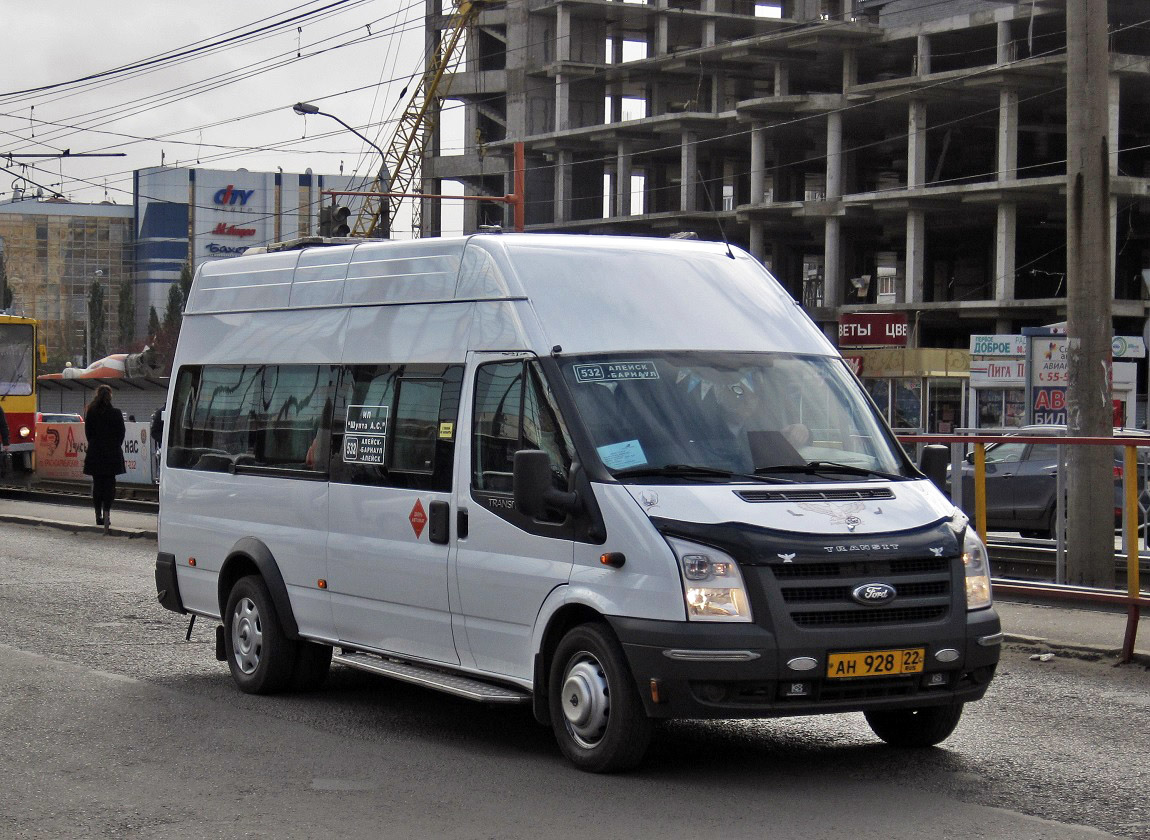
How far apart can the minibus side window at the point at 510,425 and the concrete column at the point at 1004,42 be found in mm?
56102

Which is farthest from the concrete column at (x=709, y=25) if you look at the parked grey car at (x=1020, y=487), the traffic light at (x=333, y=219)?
the parked grey car at (x=1020, y=487)

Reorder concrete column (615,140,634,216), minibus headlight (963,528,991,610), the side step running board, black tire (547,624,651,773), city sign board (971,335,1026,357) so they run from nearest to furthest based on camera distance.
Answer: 1. black tire (547,624,651,773)
2. minibus headlight (963,528,991,610)
3. the side step running board
4. city sign board (971,335,1026,357)
5. concrete column (615,140,634,216)

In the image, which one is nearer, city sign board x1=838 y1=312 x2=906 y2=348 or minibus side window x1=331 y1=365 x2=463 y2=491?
minibus side window x1=331 y1=365 x2=463 y2=491

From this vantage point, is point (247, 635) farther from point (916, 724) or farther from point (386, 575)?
point (916, 724)

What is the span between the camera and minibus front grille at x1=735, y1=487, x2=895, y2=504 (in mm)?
6859

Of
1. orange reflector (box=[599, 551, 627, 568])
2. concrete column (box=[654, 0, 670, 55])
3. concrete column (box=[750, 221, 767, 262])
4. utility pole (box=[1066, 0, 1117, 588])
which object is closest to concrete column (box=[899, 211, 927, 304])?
concrete column (box=[750, 221, 767, 262])

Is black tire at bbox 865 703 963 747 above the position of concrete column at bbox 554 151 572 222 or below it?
below

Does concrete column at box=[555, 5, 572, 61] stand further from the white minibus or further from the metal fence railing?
the white minibus

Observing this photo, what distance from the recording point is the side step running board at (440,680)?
744 cm

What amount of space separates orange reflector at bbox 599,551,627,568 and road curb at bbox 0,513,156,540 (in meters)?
15.6

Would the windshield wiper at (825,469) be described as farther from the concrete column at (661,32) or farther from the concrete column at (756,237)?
the concrete column at (661,32)

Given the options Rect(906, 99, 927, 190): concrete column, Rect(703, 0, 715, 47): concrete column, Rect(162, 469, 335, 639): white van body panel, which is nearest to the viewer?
Rect(162, 469, 335, 639): white van body panel

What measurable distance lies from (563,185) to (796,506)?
73675mm

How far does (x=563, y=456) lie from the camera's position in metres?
7.27
